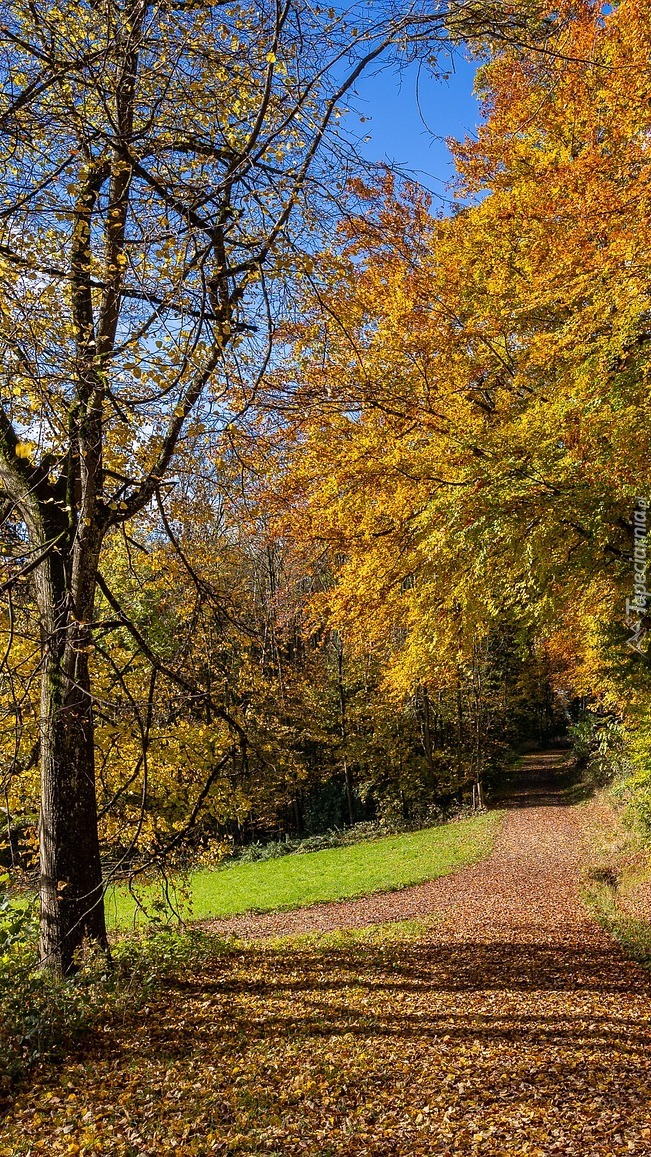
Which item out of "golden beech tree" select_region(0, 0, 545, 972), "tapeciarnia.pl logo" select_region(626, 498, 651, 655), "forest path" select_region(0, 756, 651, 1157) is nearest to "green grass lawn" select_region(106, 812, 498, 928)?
"forest path" select_region(0, 756, 651, 1157)

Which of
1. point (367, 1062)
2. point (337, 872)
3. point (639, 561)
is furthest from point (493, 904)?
point (639, 561)

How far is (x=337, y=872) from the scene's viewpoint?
1716 centimetres

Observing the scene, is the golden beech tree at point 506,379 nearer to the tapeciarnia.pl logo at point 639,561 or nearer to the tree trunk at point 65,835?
the tapeciarnia.pl logo at point 639,561

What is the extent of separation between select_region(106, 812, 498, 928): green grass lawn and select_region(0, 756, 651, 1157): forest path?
5397 mm

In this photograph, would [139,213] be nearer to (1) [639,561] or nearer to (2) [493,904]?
(1) [639,561]

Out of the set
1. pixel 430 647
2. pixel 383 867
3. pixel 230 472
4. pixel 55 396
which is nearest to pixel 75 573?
pixel 230 472

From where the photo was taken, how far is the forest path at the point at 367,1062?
4.03 m

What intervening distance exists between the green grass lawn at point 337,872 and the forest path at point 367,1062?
5.40 meters

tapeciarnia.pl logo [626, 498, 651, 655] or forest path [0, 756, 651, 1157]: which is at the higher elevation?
tapeciarnia.pl logo [626, 498, 651, 655]

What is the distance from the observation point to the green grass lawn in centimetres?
1447

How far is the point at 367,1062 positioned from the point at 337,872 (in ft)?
41.8

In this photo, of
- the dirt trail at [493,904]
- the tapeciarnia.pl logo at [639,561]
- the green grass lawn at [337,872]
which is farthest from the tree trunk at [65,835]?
the green grass lawn at [337,872]

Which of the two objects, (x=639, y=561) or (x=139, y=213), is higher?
(x=139, y=213)

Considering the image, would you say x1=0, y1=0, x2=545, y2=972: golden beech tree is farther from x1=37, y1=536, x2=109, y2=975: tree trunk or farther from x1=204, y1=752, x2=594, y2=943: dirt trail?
x1=204, y1=752, x2=594, y2=943: dirt trail
